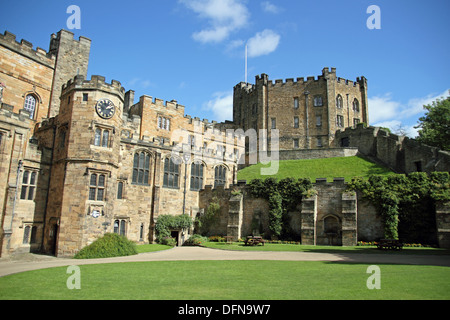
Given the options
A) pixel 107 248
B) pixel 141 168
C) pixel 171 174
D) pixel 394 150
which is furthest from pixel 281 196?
pixel 394 150

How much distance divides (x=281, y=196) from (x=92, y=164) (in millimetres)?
17020

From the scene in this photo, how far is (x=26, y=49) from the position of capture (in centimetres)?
3353

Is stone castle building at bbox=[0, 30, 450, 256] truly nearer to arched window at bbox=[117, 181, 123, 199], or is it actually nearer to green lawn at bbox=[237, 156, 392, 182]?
arched window at bbox=[117, 181, 123, 199]

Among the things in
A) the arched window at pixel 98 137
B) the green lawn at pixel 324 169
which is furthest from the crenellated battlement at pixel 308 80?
the arched window at pixel 98 137

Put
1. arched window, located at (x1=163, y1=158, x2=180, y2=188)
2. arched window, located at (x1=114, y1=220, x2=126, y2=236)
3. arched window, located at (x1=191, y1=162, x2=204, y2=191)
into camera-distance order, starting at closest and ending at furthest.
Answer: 1. arched window, located at (x1=114, y1=220, x2=126, y2=236)
2. arched window, located at (x1=163, y1=158, x2=180, y2=188)
3. arched window, located at (x1=191, y1=162, x2=204, y2=191)

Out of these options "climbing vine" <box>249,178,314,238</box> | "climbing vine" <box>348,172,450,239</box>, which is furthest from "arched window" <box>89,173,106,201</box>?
"climbing vine" <box>348,172,450,239</box>

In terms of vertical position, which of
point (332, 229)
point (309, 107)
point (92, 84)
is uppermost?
point (309, 107)

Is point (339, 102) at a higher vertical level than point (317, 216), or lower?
higher

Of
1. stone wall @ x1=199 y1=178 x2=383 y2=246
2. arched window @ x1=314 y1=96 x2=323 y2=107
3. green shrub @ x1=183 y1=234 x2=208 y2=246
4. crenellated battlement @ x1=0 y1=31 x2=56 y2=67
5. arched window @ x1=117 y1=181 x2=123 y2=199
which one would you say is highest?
arched window @ x1=314 y1=96 x2=323 y2=107

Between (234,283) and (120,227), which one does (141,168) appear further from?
(234,283)

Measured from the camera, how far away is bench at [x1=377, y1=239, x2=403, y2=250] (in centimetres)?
2272

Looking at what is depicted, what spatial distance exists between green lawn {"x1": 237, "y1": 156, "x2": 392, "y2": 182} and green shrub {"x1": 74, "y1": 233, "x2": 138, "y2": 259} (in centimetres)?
2201

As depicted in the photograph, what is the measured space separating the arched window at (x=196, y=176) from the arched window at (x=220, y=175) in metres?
2.21
